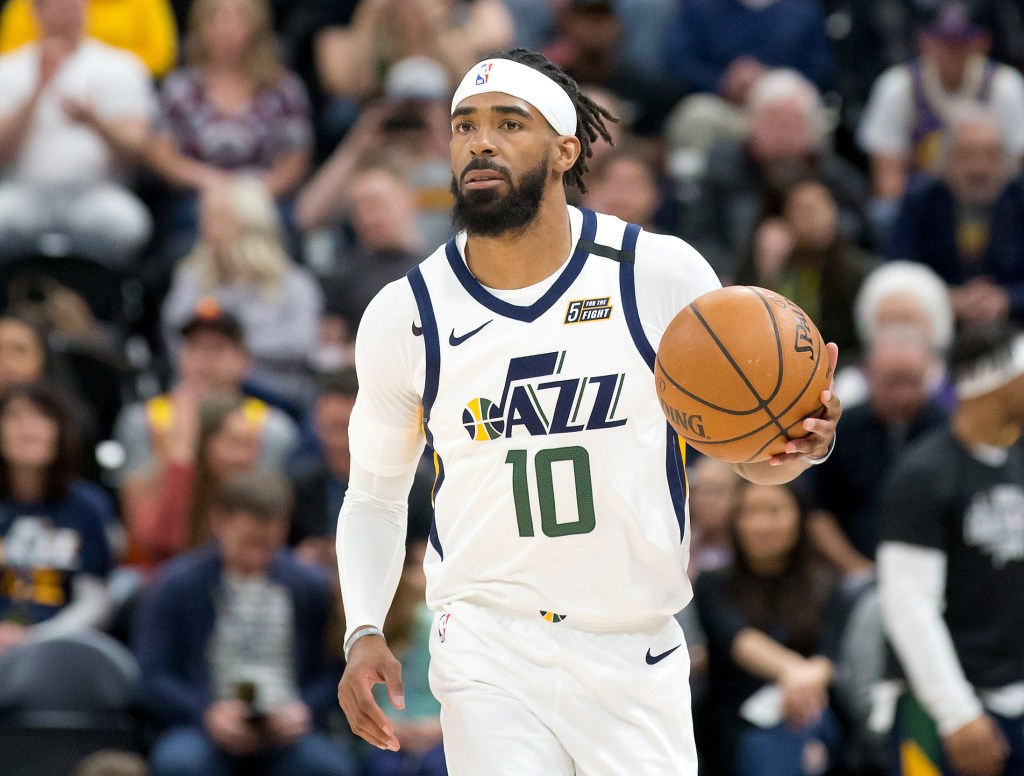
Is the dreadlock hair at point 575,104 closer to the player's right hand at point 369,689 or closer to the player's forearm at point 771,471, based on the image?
the player's forearm at point 771,471

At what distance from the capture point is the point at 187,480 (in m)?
7.74

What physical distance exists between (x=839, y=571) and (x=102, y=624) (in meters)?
3.52

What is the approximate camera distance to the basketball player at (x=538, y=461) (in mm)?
4168

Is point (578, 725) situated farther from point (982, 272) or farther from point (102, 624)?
point (982, 272)

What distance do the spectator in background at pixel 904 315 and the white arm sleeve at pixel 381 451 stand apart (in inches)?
171

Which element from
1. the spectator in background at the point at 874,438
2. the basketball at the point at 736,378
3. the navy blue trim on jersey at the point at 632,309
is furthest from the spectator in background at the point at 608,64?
the basketball at the point at 736,378

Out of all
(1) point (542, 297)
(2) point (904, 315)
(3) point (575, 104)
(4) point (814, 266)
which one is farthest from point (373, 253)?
(1) point (542, 297)

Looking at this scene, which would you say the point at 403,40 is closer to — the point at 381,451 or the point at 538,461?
the point at 381,451

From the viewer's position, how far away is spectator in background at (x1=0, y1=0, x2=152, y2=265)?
9.62 metres

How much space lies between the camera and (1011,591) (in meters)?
6.39

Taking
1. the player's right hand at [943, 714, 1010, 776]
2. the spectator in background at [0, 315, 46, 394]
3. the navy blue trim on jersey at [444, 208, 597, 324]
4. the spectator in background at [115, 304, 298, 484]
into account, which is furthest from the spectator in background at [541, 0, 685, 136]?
the navy blue trim on jersey at [444, 208, 597, 324]

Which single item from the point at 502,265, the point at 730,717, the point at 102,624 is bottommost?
the point at 730,717

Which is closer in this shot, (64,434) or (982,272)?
(64,434)

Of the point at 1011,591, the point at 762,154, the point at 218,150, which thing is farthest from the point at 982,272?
the point at 218,150
